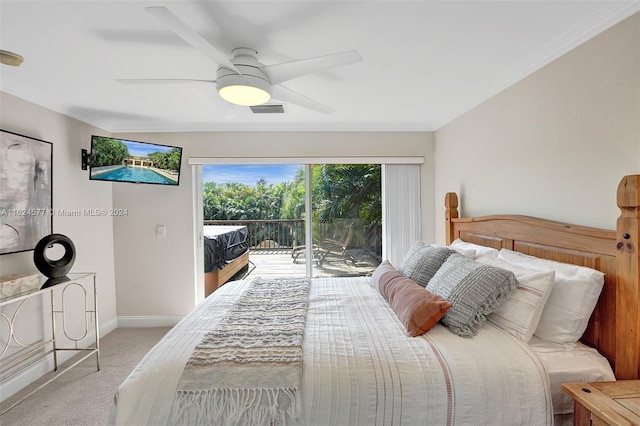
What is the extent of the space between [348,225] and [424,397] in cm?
253

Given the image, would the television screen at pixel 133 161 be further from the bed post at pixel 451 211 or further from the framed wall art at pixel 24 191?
Result: the bed post at pixel 451 211

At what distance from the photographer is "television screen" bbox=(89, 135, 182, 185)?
2855 mm

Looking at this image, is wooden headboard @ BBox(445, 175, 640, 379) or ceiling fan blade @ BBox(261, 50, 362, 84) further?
ceiling fan blade @ BBox(261, 50, 362, 84)

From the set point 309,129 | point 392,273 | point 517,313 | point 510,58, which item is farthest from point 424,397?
point 309,129

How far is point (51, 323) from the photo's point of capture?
8.75 ft

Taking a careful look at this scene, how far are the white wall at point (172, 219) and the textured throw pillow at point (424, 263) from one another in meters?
1.61

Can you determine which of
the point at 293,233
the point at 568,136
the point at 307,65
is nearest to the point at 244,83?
the point at 307,65

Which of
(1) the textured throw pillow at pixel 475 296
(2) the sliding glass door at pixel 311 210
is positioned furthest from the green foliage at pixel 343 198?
(1) the textured throw pillow at pixel 475 296

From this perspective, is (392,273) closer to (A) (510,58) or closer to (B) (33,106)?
(A) (510,58)

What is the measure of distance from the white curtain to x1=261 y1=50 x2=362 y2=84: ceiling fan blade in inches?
84.5

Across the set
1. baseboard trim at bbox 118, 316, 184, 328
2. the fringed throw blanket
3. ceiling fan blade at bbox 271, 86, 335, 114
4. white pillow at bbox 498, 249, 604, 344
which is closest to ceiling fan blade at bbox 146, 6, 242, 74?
ceiling fan blade at bbox 271, 86, 335, 114

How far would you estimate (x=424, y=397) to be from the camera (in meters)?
1.28

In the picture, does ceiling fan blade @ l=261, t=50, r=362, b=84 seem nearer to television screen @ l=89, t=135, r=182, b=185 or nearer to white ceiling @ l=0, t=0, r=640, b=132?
white ceiling @ l=0, t=0, r=640, b=132

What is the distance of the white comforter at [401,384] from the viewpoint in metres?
1.25
